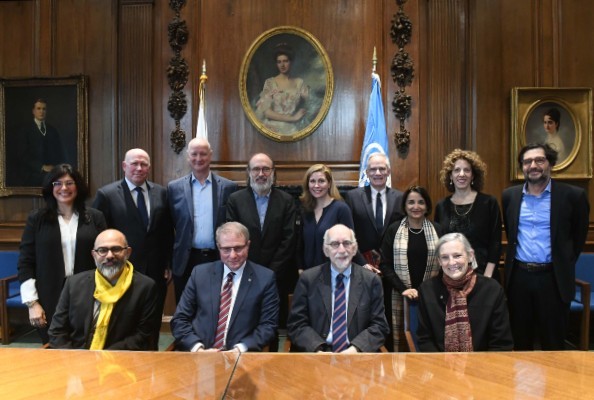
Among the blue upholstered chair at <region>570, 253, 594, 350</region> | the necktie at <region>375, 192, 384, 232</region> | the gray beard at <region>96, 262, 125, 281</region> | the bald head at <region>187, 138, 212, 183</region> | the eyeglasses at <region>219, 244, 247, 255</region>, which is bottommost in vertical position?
the blue upholstered chair at <region>570, 253, 594, 350</region>

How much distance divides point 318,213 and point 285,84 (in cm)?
235

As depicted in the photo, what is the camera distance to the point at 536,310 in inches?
120

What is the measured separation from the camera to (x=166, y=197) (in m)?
3.52

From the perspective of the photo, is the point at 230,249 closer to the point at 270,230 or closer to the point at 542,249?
the point at 270,230

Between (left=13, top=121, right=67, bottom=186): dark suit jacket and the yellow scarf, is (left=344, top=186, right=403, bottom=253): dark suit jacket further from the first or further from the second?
(left=13, top=121, right=67, bottom=186): dark suit jacket

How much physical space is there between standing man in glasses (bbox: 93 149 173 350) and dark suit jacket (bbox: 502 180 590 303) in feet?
8.17

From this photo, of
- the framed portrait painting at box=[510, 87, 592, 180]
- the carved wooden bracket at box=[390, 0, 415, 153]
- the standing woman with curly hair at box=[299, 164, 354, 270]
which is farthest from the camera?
the carved wooden bracket at box=[390, 0, 415, 153]

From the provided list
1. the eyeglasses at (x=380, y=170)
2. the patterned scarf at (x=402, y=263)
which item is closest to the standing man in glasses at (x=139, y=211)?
the eyeglasses at (x=380, y=170)

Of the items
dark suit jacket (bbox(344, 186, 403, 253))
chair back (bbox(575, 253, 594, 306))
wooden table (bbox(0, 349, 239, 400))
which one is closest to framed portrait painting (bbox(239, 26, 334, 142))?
dark suit jacket (bbox(344, 186, 403, 253))

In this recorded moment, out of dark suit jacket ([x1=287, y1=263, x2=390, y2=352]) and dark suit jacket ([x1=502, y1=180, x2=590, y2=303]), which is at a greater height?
dark suit jacket ([x1=502, y1=180, x2=590, y2=303])

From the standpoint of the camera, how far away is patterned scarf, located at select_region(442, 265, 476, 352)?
2389 millimetres

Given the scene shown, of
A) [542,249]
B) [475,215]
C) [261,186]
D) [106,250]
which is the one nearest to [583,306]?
[542,249]

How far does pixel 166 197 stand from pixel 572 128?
4238 mm

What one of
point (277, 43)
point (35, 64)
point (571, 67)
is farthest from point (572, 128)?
point (35, 64)
